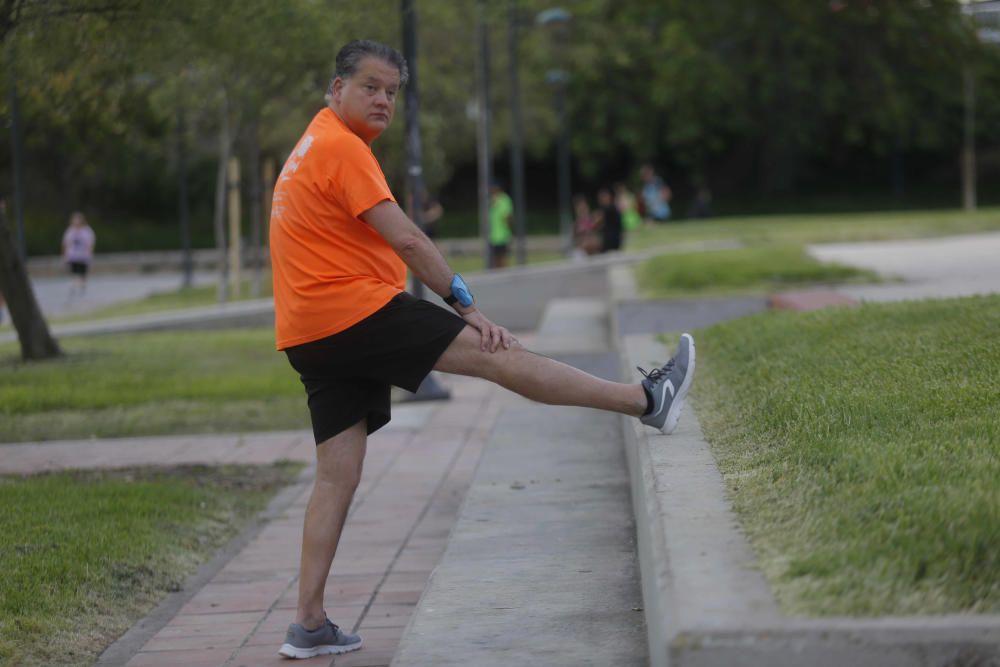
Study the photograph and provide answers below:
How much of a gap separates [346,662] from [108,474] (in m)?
4.01

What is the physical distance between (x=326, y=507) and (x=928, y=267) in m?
11.2

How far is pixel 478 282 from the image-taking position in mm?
21547

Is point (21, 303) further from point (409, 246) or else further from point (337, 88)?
point (409, 246)

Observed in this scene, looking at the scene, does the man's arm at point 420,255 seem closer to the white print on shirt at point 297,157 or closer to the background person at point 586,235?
the white print on shirt at point 297,157

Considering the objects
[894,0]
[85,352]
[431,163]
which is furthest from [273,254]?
[894,0]

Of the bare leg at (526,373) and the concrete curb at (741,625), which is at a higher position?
the bare leg at (526,373)

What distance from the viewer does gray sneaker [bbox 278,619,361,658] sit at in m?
4.76

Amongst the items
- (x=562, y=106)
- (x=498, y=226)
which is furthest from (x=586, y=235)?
(x=498, y=226)

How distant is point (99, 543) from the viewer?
6293mm

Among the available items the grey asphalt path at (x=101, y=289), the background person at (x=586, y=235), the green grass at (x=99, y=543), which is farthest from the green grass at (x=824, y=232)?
the green grass at (x=99, y=543)

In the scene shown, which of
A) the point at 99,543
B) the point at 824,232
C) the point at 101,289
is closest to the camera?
the point at 99,543

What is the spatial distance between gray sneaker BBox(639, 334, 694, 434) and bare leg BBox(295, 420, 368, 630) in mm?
1040

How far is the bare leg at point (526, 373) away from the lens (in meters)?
4.62

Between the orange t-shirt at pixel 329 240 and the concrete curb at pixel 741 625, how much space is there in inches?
45.1
